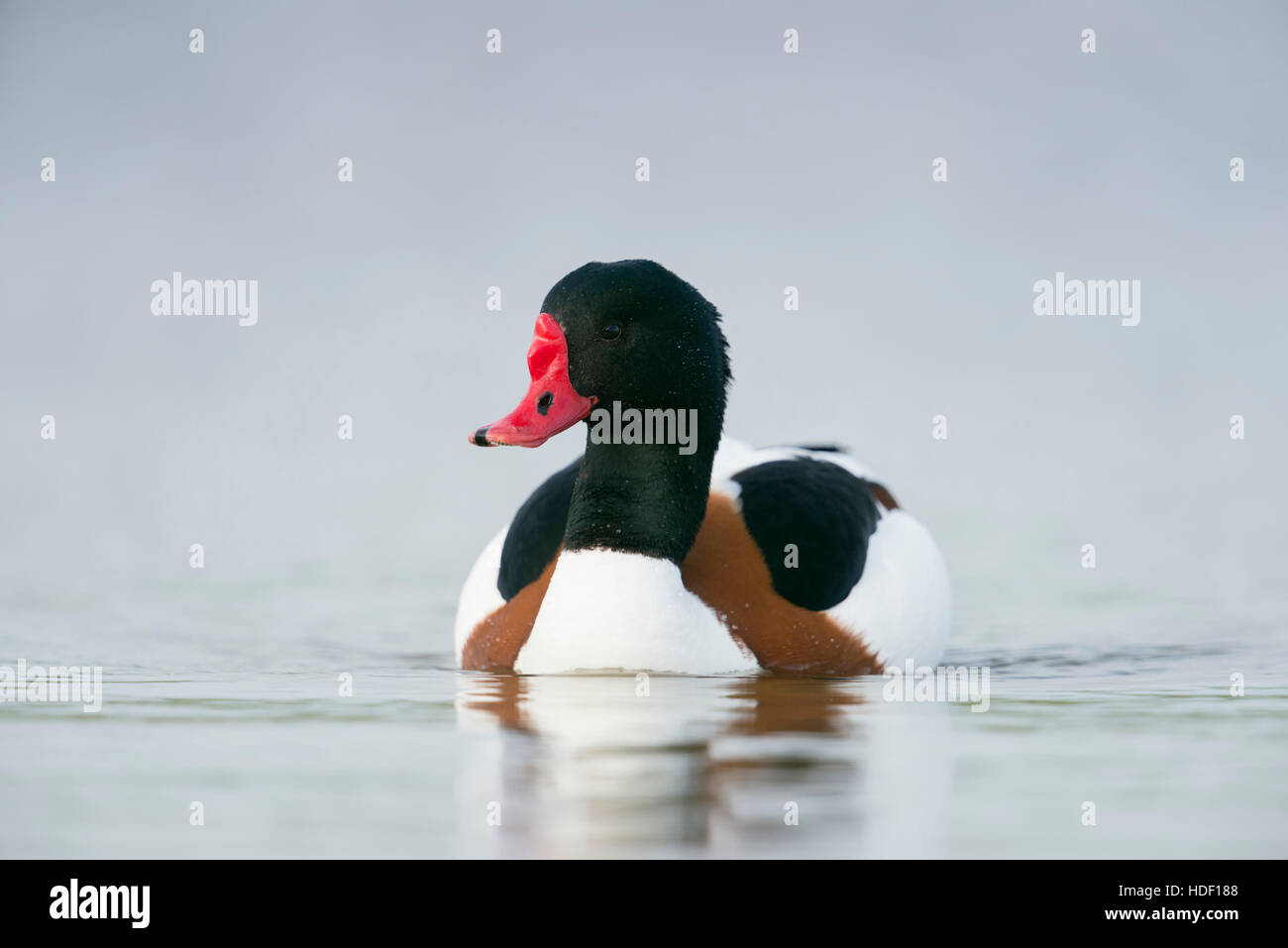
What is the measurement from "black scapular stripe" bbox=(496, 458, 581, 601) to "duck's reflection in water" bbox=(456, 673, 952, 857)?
0.93 meters

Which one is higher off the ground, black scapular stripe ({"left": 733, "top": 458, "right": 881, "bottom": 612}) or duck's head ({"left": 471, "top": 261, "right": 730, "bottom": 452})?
duck's head ({"left": 471, "top": 261, "right": 730, "bottom": 452})

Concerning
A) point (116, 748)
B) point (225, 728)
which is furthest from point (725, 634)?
Answer: point (116, 748)

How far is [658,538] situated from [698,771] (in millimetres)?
2304

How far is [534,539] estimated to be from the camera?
8.01 m

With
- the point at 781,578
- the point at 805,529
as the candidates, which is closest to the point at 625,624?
the point at 781,578

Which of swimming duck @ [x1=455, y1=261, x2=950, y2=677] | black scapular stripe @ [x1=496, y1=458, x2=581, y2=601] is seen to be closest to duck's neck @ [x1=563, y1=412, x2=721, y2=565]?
swimming duck @ [x1=455, y1=261, x2=950, y2=677]

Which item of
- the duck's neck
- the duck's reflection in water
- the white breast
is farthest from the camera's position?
the duck's neck

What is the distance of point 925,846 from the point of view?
14.5ft

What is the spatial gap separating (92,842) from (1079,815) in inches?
101

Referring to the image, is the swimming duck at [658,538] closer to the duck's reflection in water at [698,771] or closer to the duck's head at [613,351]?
the duck's head at [613,351]

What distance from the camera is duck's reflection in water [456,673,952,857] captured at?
177 inches

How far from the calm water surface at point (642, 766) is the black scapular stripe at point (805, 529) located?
540mm

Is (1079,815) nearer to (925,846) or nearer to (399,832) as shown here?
(925,846)

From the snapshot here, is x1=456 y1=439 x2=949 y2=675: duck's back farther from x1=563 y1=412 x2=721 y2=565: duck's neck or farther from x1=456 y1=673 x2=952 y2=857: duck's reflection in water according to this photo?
x1=456 y1=673 x2=952 y2=857: duck's reflection in water
